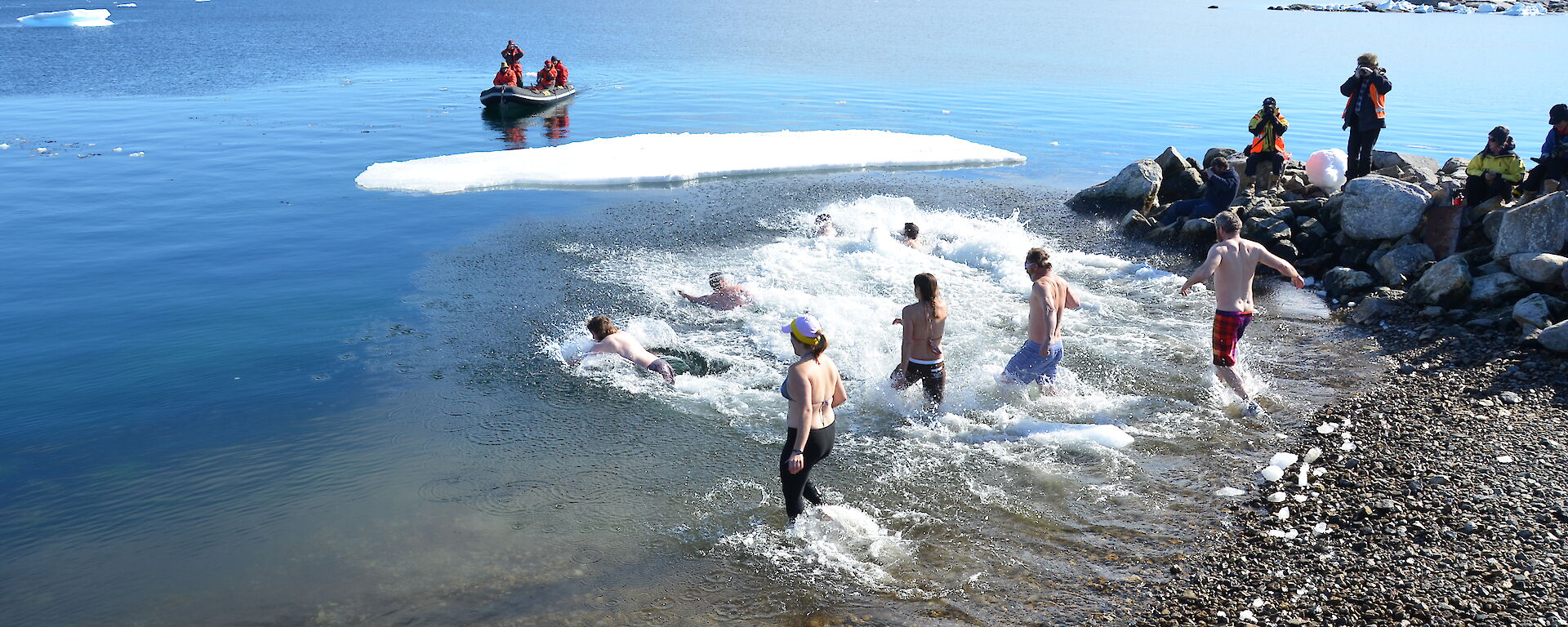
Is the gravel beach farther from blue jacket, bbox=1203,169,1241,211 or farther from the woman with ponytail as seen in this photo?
blue jacket, bbox=1203,169,1241,211

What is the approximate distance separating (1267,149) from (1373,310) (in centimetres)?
606

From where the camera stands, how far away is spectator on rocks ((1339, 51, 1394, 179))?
48.4 feet

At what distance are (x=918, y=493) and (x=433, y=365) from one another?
18.2 ft

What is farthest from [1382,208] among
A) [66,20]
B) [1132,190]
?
[66,20]

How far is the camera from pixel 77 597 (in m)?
6.57

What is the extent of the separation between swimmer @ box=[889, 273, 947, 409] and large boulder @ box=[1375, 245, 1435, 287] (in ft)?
23.6

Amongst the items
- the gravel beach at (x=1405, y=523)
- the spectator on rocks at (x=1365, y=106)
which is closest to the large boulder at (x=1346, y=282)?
the gravel beach at (x=1405, y=523)

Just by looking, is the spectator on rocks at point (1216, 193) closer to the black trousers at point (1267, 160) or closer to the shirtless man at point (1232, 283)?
the black trousers at point (1267, 160)

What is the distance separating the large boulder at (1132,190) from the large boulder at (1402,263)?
4.99 meters

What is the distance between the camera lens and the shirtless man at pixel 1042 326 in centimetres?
853

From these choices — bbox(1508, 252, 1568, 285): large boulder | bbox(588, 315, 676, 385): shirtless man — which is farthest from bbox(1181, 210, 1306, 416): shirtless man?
bbox(588, 315, 676, 385): shirtless man

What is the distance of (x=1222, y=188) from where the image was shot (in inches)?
607

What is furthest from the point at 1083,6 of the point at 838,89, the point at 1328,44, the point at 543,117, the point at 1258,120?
the point at 1258,120

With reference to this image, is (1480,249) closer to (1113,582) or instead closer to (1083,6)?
(1113,582)
